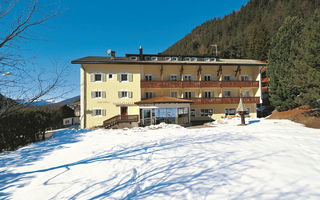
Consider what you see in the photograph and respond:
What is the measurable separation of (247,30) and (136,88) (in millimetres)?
73088

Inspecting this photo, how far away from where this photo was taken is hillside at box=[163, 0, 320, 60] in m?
42.6

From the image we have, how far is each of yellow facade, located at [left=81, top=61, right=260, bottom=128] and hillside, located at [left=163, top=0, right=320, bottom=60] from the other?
23.9 metres

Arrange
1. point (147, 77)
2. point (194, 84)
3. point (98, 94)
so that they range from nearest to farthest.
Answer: point (98, 94)
point (194, 84)
point (147, 77)

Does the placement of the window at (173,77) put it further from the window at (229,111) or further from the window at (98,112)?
the window at (98,112)

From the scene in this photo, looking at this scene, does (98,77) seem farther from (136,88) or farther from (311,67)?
(311,67)

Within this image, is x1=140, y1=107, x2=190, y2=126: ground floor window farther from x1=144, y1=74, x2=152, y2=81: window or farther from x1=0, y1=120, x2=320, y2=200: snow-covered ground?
x1=0, y1=120, x2=320, y2=200: snow-covered ground

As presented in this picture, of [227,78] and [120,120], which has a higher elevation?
[227,78]

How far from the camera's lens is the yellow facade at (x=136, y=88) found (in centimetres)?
1973

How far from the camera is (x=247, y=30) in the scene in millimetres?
67250

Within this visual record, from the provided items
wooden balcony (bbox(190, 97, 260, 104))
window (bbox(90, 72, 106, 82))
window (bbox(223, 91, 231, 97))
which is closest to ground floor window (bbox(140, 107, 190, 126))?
wooden balcony (bbox(190, 97, 260, 104))

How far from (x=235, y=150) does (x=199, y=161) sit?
2.02 m

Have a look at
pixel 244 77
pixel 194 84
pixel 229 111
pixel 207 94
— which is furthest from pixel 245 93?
pixel 194 84

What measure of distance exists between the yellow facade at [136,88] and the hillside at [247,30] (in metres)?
23.9

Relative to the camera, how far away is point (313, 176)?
12.3 feet
